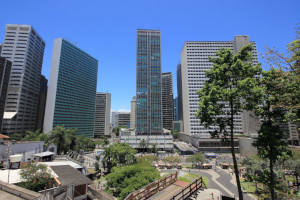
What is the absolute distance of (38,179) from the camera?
700 inches

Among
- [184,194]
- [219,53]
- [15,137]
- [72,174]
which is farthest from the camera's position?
[15,137]

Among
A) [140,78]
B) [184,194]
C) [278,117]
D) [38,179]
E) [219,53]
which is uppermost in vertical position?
[140,78]

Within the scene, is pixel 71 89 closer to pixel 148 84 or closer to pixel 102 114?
pixel 148 84

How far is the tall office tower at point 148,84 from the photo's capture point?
320 ft

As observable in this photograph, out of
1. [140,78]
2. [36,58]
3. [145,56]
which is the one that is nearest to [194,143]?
[140,78]

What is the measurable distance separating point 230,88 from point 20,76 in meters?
127

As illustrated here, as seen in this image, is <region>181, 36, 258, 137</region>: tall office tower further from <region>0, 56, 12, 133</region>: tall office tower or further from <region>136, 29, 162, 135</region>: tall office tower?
<region>0, 56, 12, 133</region>: tall office tower

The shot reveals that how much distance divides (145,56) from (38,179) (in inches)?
3742

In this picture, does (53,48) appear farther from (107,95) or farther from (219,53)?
(219,53)

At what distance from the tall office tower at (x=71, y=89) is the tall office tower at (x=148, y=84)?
46.3 metres

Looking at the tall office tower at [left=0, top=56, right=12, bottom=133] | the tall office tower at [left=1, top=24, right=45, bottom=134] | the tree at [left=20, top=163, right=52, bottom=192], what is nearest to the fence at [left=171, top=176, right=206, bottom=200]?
the tree at [left=20, top=163, right=52, bottom=192]

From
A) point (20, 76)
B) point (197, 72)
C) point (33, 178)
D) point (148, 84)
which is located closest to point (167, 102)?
point (197, 72)

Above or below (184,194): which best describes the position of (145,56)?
above

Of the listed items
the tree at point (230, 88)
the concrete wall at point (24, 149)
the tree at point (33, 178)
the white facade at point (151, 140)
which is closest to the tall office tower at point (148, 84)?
the white facade at point (151, 140)
